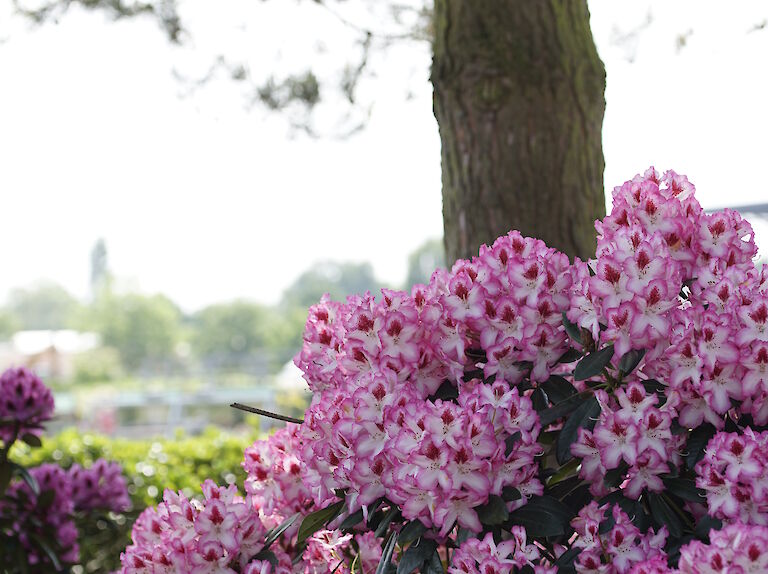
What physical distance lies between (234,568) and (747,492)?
2.31 ft

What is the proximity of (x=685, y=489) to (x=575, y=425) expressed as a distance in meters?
0.15

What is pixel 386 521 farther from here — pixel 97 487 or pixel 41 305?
pixel 41 305

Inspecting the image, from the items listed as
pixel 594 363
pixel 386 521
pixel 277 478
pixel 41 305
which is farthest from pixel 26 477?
pixel 41 305

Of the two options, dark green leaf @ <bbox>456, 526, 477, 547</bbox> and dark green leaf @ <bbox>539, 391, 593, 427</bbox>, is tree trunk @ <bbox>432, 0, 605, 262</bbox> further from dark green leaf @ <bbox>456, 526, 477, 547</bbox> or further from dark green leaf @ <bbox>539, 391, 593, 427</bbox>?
dark green leaf @ <bbox>456, 526, 477, 547</bbox>

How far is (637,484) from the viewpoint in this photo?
0.94m

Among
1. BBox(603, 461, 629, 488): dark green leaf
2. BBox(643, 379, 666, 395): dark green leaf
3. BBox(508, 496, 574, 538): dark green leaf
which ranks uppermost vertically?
BBox(643, 379, 666, 395): dark green leaf

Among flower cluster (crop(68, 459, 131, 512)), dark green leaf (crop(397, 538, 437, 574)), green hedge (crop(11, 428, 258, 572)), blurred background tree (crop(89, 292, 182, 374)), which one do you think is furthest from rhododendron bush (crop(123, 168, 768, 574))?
blurred background tree (crop(89, 292, 182, 374))

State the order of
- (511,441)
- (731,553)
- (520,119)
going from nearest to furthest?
1. (731,553)
2. (511,441)
3. (520,119)

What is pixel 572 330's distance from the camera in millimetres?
1008

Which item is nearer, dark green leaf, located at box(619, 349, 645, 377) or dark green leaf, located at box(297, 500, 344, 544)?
dark green leaf, located at box(619, 349, 645, 377)

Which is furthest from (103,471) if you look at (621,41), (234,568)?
(621,41)

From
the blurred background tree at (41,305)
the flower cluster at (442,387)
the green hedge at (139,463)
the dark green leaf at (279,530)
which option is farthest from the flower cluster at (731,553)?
the blurred background tree at (41,305)

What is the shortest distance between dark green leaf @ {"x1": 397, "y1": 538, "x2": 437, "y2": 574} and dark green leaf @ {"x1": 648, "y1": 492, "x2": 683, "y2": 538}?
264 mm

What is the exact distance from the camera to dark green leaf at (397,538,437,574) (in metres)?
0.92
